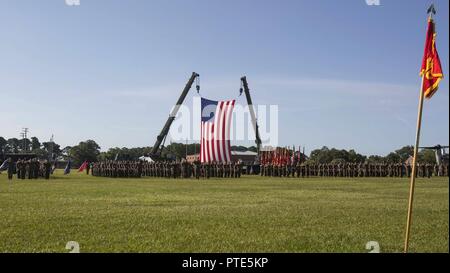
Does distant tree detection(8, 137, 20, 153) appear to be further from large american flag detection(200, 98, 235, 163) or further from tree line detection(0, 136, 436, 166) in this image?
large american flag detection(200, 98, 235, 163)

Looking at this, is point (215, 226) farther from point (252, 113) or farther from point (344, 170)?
point (252, 113)

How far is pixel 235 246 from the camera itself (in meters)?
7.76

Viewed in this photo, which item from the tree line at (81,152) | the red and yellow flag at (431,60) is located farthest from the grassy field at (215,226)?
the tree line at (81,152)

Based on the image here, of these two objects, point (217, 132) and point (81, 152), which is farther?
point (81, 152)

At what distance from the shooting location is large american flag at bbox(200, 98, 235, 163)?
36594mm

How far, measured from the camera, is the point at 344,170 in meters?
44.6

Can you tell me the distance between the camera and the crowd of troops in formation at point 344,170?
43469 mm

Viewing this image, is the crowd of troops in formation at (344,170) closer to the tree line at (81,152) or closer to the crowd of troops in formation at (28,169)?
the tree line at (81,152)

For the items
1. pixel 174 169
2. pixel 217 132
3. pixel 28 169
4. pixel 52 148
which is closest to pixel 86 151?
pixel 52 148

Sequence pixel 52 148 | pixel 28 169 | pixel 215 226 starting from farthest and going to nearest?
pixel 52 148, pixel 28 169, pixel 215 226

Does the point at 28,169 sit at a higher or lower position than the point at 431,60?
lower
